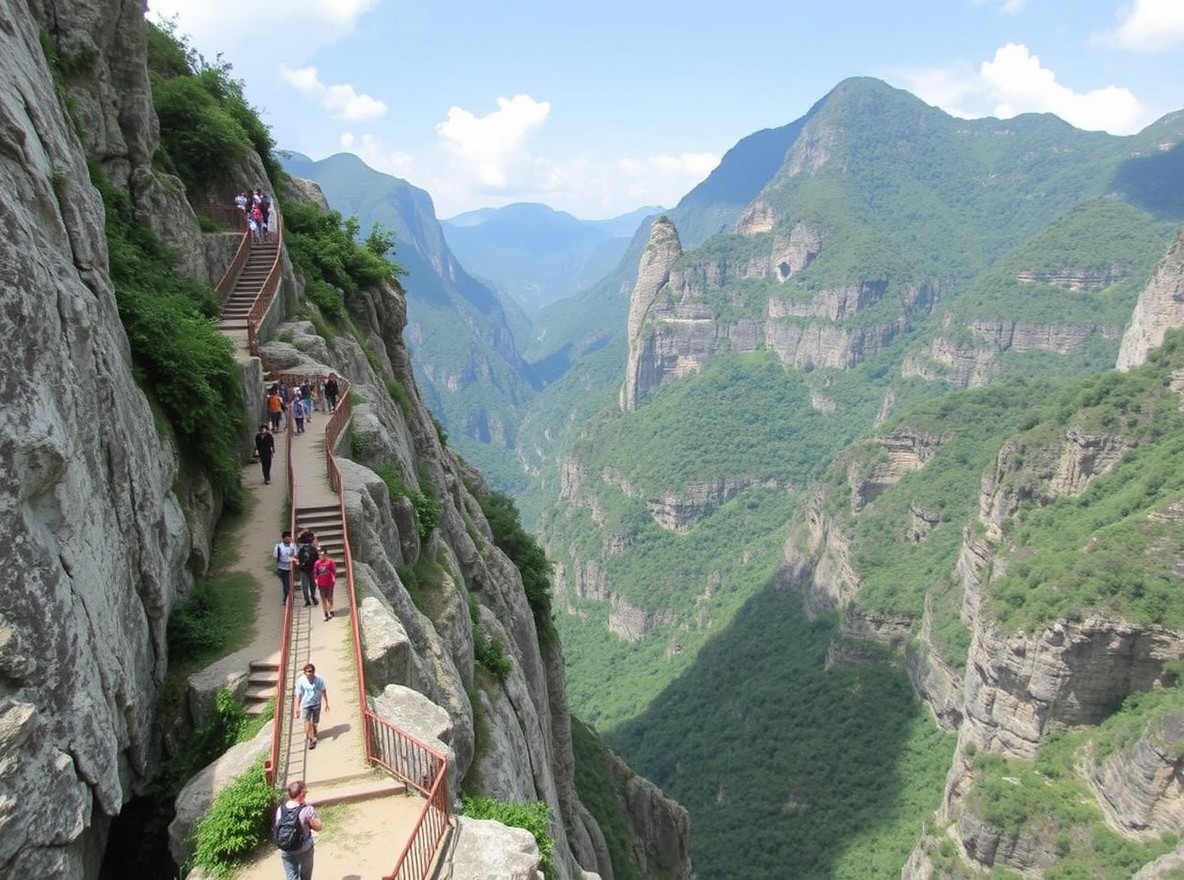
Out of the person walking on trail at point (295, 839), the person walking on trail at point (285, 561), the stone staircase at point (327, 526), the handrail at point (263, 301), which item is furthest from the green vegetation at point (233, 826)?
the handrail at point (263, 301)

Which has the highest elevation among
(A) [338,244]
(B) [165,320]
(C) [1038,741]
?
(A) [338,244]

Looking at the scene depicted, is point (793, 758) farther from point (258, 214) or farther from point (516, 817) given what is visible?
point (516, 817)

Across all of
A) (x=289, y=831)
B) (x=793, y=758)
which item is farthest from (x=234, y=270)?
(x=793, y=758)

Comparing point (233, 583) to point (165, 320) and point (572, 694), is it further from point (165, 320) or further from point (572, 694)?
point (572, 694)

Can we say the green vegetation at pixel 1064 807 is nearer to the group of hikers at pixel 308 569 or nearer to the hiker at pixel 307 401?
the group of hikers at pixel 308 569

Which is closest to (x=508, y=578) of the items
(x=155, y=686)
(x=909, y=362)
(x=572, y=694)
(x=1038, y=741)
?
(x=155, y=686)
